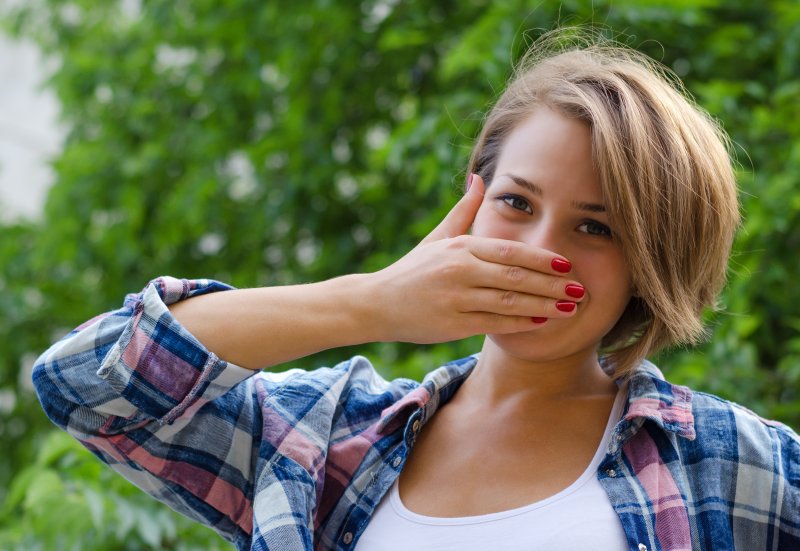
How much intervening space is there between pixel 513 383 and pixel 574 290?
0.22 metres

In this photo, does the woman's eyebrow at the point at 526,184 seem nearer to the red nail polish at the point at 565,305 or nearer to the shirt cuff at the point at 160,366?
the red nail polish at the point at 565,305

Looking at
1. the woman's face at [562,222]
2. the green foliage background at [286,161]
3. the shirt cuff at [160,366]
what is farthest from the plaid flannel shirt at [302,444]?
the green foliage background at [286,161]

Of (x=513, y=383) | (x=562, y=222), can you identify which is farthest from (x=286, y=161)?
(x=562, y=222)

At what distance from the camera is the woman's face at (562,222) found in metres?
1.14

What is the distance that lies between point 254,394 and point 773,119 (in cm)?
134

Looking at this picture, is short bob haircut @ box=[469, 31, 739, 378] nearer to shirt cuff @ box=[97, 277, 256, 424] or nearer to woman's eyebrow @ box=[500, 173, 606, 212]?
woman's eyebrow @ box=[500, 173, 606, 212]

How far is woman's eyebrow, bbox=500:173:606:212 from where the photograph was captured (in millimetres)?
1136

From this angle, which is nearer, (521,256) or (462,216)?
(521,256)

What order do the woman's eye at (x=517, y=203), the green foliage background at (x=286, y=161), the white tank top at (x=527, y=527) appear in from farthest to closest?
the green foliage background at (x=286, y=161) → the woman's eye at (x=517, y=203) → the white tank top at (x=527, y=527)

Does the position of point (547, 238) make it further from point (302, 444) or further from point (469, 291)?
point (302, 444)

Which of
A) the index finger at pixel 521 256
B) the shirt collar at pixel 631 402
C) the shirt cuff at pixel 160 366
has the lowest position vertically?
the shirt collar at pixel 631 402

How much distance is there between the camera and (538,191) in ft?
3.79

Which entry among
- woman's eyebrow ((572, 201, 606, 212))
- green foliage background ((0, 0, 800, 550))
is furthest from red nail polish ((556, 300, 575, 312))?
green foliage background ((0, 0, 800, 550))

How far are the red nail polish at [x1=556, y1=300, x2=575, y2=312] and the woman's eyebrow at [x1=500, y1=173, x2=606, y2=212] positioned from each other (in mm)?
108
